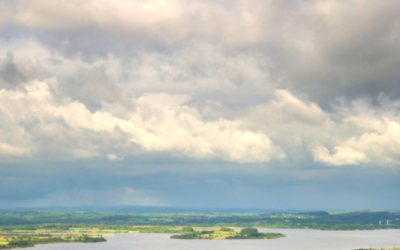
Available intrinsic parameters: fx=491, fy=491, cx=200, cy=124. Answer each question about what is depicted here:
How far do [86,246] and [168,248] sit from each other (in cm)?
2754

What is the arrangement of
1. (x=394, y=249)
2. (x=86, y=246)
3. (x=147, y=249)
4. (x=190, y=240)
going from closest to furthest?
(x=394, y=249) → (x=147, y=249) → (x=86, y=246) → (x=190, y=240)

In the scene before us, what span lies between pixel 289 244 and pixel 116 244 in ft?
191

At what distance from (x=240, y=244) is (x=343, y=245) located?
34.0m

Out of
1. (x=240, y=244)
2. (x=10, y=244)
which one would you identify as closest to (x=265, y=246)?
(x=240, y=244)

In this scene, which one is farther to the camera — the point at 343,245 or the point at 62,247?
the point at 343,245

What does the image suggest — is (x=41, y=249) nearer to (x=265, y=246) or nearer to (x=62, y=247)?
(x=62, y=247)

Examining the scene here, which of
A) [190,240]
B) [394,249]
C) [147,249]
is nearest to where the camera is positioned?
[394,249]

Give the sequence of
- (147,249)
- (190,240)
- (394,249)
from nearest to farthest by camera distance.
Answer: (394,249) < (147,249) < (190,240)

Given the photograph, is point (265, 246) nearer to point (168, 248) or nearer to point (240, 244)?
point (240, 244)

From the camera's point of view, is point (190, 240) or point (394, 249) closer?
point (394, 249)

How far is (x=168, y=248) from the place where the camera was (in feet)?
495

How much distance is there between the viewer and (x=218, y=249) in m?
148

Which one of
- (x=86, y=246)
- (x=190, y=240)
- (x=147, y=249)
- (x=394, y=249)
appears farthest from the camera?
(x=190, y=240)

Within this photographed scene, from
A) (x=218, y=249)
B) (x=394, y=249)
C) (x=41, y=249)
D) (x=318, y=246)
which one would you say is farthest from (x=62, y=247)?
(x=394, y=249)
